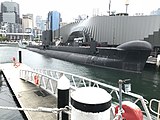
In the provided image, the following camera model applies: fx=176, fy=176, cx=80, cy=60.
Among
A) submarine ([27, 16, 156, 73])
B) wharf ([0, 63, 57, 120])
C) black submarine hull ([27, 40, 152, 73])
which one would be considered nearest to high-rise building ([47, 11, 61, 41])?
submarine ([27, 16, 156, 73])

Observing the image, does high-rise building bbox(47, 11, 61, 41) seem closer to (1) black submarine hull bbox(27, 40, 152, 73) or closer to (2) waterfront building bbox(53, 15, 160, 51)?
(2) waterfront building bbox(53, 15, 160, 51)

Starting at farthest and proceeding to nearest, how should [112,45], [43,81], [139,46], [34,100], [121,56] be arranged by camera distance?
[112,45] → [121,56] → [139,46] → [43,81] → [34,100]

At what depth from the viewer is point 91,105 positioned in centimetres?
263

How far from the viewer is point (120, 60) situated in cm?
2677

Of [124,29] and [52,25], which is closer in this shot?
[124,29]

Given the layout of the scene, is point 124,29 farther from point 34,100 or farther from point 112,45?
point 34,100

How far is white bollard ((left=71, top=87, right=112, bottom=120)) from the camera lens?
264 cm

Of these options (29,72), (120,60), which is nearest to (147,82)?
(120,60)

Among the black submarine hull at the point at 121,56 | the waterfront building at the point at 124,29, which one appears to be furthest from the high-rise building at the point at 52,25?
the black submarine hull at the point at 121,56

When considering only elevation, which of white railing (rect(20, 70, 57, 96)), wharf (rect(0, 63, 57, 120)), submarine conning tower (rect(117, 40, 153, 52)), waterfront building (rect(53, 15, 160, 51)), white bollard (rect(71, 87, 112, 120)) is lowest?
wharf (rect(0, 63, 57, 120))

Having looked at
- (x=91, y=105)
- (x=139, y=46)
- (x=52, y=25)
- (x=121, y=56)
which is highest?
(x=52, y=25)

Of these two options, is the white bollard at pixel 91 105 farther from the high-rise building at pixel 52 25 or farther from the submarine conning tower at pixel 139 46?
the high-rise building at pixel 52 25

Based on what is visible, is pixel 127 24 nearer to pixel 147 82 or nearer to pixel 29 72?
pixel 147 82

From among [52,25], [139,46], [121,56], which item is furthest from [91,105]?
[52,25]
